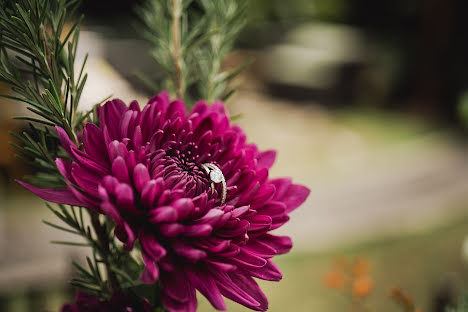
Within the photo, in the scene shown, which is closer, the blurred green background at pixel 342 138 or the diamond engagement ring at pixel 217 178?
the diamond engagement ring at pixel 217 178

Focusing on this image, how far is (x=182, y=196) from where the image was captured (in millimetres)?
302

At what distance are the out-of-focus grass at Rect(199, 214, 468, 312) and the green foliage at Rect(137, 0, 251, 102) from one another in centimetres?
129

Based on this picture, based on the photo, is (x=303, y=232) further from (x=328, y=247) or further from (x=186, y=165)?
(x=186, y=165)

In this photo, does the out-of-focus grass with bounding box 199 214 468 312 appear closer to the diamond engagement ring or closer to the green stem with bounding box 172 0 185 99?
the green stem with bounding box 172 0 185 99

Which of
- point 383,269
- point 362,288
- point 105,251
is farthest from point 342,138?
point 105,251

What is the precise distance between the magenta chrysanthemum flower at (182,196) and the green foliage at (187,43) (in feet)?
0.46

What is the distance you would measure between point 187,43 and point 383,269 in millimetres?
1955

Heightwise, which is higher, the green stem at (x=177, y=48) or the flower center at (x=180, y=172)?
the green stem at (x=177, y=48)

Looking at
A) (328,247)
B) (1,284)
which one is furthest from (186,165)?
(328,247)

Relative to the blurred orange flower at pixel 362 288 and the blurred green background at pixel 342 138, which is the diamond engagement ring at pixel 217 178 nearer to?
the blurred green background at pixel 342 138

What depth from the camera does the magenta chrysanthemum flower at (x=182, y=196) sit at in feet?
0.94

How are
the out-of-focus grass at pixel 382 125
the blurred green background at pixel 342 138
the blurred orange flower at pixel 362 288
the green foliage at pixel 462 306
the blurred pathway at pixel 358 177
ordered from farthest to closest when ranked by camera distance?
1. the out-of-focus grass at pixel 382 125
2. the blurred pathway at pixel 358 177
3. the blurred green background at pixel 342 138
4. the blurred orange flower at pixel 362 288
5. the green foliage at pixel 462 306

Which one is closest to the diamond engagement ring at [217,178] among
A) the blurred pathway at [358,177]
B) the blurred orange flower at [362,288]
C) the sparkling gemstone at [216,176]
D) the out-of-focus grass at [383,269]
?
the sparkling gemstone at [216,176]

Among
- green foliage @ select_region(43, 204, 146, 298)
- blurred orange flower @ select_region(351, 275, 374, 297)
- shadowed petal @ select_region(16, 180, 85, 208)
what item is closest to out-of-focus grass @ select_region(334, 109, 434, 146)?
blurred orange flower @ select_region(351, 275, 374, 297)
